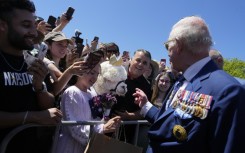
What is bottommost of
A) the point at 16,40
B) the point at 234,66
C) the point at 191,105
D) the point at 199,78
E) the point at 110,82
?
the point at 234,66

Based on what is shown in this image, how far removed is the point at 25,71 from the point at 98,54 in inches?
35.8

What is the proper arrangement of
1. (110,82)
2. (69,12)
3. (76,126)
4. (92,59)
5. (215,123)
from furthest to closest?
(69,12), (110,82), (92,59), (76,126), (215,123)

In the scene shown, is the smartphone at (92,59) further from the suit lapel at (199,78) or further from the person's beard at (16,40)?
the suit lapel at (199,78)

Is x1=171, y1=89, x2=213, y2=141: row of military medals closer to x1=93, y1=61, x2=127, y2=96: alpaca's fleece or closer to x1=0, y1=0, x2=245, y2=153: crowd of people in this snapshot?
x1=0, y1=0, x2=245, y2=153: crowd of people

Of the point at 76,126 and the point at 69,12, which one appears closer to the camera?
the point at 76,126

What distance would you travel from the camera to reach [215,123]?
2160 millimetres

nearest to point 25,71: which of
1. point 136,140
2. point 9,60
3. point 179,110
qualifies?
point 9,60

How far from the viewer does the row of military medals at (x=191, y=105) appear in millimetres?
2221

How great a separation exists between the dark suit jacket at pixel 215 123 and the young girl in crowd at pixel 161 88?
82.6 inches

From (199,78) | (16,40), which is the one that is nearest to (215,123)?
(199,78)

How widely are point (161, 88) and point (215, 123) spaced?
105 inches

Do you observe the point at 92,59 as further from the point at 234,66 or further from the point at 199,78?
the point at 234,66

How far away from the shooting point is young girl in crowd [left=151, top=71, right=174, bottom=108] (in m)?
4.61

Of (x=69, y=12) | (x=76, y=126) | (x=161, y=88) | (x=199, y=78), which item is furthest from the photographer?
(x=69, y=12)
